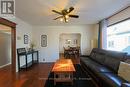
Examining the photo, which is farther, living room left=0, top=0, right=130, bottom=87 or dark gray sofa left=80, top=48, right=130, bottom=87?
living room left=0, top=0, right=130, bottom=87

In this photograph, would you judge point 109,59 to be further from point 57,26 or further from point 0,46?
point 0,46

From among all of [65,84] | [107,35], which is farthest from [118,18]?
[65,84]

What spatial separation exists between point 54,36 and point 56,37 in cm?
14

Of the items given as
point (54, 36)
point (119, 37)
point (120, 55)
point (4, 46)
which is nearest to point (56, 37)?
point (54, 36)

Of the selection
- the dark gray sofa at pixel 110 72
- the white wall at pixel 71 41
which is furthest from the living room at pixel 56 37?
the white wall at pixel 71 41

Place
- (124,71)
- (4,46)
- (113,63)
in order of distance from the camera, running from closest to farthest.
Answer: (124,71) < (113,63) < (4,46)

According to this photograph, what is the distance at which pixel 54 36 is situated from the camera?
923cm

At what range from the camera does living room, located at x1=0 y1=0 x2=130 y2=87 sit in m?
4.37

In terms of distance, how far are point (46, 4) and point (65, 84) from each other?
8.23ft

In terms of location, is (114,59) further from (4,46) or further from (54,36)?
(4,46)

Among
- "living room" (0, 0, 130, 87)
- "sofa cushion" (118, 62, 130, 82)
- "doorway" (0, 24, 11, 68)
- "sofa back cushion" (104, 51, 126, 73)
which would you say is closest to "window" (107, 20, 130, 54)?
"living room" (0, 0, 130, 87)

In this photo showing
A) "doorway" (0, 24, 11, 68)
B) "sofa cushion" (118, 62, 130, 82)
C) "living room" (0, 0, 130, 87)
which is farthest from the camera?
"doorway" (0, 24, 11, 68)

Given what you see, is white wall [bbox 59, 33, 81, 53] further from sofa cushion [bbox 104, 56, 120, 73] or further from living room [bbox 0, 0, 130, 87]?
sofa cushion [bbox 104, 56, 120, 73]

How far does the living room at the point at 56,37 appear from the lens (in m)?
4.37
